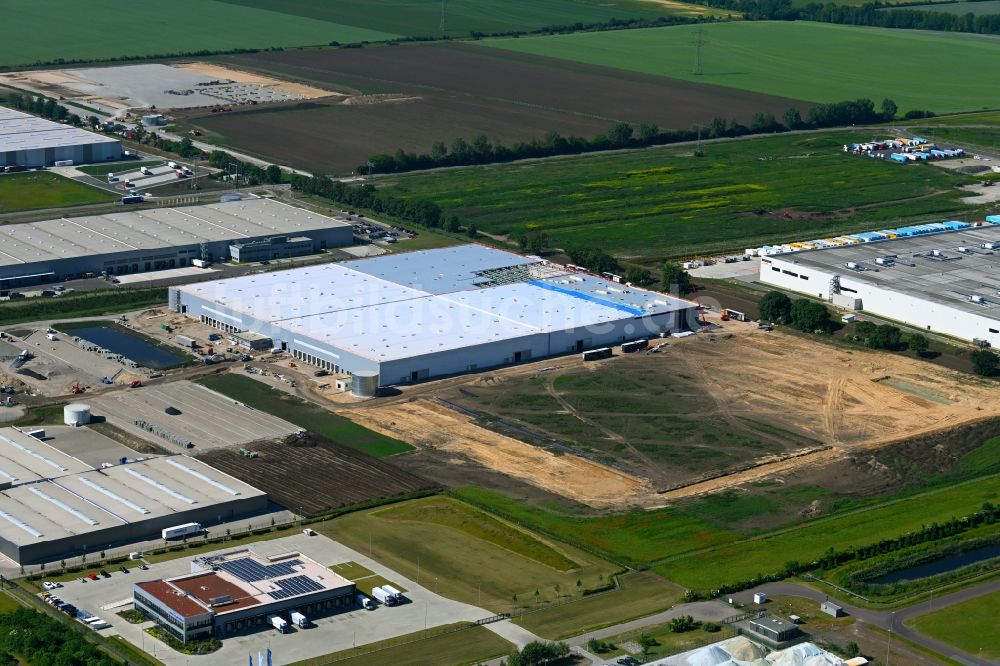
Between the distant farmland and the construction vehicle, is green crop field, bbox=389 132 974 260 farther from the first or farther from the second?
the construction vehicle

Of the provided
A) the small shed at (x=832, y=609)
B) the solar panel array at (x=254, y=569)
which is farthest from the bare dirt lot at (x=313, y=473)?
the small shed at (x=832, y=609)

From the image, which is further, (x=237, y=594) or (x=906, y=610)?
(x=906, y=610)

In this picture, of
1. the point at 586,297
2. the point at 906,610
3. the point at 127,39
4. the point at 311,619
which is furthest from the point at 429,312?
the point at 127,39

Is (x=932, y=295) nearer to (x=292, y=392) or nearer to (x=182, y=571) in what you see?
(x=292, y=392)

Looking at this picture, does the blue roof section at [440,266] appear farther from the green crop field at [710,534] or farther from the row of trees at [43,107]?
the row of trees at [43,107]

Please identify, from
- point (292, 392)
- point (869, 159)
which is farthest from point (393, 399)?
point (869, 159)

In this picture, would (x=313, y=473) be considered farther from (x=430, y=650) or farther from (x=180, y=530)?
(x=430, y=650)
